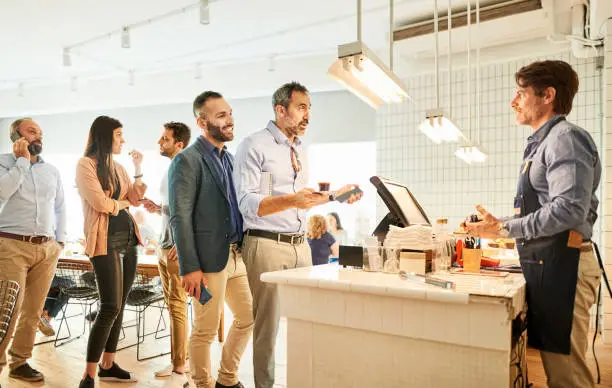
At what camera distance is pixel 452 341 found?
5.15ft

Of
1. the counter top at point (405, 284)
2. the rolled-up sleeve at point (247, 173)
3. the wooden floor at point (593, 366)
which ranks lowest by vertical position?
the wooden floor at point (593, 366)

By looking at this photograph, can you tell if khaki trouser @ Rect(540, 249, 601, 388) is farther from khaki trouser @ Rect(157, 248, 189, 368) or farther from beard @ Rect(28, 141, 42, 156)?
beard @ Rect(28, 141, 42, 156)

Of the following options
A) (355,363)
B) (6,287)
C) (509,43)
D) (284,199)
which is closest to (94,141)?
(6,287)

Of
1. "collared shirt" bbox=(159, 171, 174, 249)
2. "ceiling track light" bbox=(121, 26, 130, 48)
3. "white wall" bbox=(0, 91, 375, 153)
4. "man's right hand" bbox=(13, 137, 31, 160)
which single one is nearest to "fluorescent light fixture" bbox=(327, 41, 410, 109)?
"collared shirt" bbox=(159, 171, 174, 249)

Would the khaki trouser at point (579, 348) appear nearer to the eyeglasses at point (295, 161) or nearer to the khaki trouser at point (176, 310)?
the eyeglasses at point (295, 161)

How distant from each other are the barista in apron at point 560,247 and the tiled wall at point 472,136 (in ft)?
11.0

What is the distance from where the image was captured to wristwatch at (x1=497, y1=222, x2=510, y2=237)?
187 centimetres

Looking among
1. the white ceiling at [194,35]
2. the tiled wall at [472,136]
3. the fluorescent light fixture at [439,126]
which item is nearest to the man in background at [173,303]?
the fluorescent light fixture at [439,126]

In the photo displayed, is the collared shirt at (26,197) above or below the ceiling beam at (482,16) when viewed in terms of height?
below

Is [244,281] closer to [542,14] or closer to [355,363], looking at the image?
[355,363]

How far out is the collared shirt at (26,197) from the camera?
3279mm

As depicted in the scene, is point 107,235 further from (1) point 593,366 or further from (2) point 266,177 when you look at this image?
(1) point 593,366

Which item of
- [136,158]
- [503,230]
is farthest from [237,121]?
[503,230]

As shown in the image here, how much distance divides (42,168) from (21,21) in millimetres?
2813
